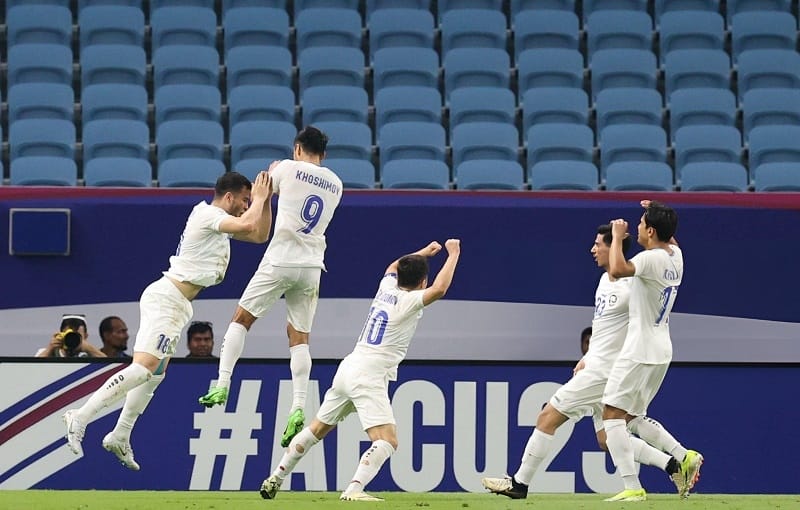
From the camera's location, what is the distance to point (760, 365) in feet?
44.7

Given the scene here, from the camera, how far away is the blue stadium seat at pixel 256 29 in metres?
17.7

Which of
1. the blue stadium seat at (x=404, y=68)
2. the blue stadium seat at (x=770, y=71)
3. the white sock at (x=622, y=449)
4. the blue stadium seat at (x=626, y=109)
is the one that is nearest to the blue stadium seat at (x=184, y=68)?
the blue stadium seat at (x=404, y=68)

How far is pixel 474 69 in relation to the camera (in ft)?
57.4

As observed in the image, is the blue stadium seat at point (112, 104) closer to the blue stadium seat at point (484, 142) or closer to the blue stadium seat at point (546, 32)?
the blue stadium seat at point (484, 142)

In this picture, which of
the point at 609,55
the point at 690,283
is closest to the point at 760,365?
the point at 690,283

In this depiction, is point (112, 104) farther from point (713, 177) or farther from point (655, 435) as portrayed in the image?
point (655, 435)

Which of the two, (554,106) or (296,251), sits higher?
(554,106)

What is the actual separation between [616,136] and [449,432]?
458 cm

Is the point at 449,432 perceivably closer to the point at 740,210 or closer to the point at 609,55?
the point at 740,210

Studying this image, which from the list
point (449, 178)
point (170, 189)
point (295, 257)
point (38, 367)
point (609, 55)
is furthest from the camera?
point (609, 55)

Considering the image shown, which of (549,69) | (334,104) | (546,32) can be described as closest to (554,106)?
(549,69)

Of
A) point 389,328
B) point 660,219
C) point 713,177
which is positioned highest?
point 713,177

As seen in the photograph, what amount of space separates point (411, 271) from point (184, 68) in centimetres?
674

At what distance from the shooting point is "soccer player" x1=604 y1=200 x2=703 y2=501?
10.9m
